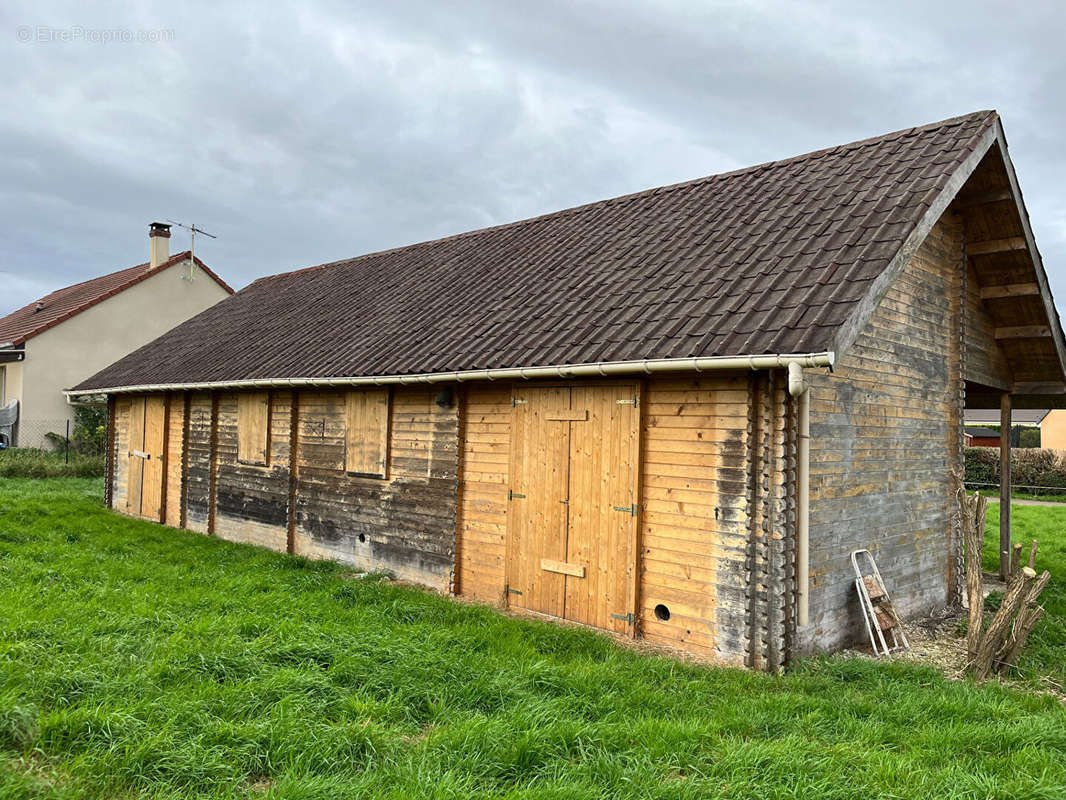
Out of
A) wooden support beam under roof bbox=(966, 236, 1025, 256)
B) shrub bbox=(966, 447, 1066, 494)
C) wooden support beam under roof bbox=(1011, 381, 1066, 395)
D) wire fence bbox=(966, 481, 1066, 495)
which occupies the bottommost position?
wire fence bbox=(966, 481, 1066, 495)

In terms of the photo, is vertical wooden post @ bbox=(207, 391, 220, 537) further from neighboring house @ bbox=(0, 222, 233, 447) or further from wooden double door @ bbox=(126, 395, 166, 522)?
neighboring house @ bbox=(0, 222, 233, 447)

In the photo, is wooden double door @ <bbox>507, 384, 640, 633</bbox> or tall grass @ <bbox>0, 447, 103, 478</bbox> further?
tall grass @ <bbox>0, 447, 103, 478</bbox>

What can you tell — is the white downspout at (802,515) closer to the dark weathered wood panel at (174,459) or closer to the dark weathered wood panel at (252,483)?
the dark weathered wood panel at (252,483)

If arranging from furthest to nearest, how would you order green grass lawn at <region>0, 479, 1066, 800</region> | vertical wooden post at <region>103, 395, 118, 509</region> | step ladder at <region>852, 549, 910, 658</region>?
vertical wooden post at <region>103, 395, 118, 509</region>
step ladder at <region>852, 549, 910, 658</region>
green grass lawn at <region>0, 479, 1066, 800</region>

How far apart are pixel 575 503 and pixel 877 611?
324 centimetres

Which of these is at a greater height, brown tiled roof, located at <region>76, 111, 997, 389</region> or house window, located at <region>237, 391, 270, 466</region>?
brown tiled roof, located at <region>76, 111, 997, 389</region>

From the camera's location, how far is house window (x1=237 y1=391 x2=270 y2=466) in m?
12.6

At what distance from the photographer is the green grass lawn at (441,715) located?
3990 mm

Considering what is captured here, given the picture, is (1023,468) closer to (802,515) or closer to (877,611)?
(877,611)

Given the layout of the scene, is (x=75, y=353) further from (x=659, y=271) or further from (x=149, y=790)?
(x=149, y=790)

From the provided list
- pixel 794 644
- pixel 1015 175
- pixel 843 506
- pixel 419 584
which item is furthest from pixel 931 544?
pixel 419 584

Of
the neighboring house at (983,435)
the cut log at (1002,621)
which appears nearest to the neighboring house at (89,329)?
the cut log at (1002,621)

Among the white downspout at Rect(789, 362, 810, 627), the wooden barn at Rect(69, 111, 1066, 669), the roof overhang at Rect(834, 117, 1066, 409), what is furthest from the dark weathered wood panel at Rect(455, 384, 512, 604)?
the roof overhang at Rect(834, 117, 1066, 409)

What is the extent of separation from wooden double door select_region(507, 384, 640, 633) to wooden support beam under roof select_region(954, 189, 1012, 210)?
4.90 meters
